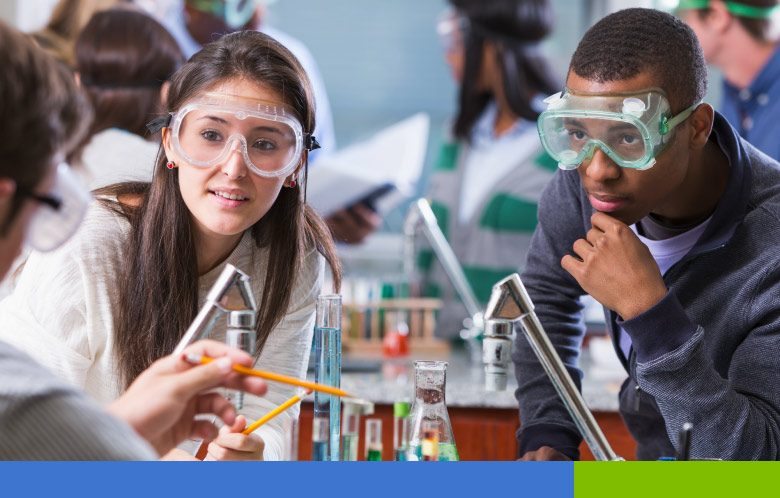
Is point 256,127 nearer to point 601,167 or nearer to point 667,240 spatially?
point 601,167

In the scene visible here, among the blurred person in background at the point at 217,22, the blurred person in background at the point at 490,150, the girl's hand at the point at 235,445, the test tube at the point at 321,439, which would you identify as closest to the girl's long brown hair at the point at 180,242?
the girl's hand at the point at 235,445

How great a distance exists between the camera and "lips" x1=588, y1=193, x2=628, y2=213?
1476 mm

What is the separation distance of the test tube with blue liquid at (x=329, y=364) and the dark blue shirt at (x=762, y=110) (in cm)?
226

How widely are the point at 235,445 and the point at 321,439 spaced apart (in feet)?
0.45

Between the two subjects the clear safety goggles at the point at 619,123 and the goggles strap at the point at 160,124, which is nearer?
the clear safety goggles at the point at 619,123

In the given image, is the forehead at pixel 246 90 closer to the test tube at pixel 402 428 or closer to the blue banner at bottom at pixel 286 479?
the test tube at pixel 402 428

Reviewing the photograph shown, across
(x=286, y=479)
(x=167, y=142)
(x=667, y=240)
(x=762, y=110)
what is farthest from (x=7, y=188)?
(x=762, y=110)

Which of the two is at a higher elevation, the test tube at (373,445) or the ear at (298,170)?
the ear at (298,170)

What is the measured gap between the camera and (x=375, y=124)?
4.61 meters

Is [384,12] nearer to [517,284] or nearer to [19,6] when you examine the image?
[19,6]

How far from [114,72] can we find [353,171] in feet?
3.06

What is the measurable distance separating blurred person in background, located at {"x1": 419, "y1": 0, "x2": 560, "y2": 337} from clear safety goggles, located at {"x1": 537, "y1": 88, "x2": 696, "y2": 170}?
6.63 ft

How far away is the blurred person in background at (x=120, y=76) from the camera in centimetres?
260

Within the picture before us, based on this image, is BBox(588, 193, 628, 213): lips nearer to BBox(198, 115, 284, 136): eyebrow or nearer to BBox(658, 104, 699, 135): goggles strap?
BBox(658, 104, 699, 135): goggles strap
